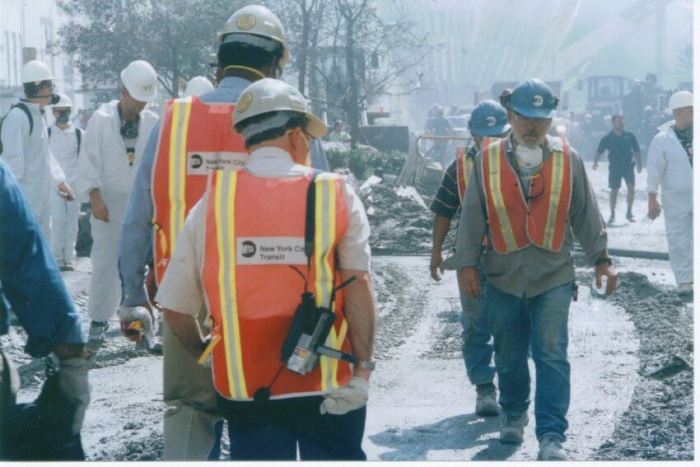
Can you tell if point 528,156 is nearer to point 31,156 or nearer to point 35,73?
point 31,156

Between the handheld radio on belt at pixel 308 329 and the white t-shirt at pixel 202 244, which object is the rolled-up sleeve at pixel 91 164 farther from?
the handheld radio on belt at pixel 308 329

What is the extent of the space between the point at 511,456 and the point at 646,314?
4659 mm

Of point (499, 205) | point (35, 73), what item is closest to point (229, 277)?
point (499, 205)

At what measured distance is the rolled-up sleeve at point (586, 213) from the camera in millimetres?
5918

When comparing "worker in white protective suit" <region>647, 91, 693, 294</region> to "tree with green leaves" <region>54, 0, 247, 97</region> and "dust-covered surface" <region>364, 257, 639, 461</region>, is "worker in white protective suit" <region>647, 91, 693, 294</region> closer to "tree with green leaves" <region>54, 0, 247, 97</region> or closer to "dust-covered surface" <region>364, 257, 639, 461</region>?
"dust-covered surface" <region>364, 257, 639, 461</region>

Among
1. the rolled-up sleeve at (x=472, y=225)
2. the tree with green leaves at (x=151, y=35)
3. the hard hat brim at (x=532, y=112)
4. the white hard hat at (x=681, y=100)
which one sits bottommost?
the rolled-up sleeve at (x=472, y=225)

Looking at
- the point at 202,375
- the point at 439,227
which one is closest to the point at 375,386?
the point at 439,227

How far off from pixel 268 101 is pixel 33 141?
6.98m

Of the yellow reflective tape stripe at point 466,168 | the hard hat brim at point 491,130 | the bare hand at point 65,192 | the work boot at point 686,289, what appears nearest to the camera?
the yellow reflective tape stripe at point 466,168

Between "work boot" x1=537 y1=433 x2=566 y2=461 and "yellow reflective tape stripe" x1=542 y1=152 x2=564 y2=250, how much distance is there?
0.93 m

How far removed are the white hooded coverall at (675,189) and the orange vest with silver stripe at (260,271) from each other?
27.8 feet

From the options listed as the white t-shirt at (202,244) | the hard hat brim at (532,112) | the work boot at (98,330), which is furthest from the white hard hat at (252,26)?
the work boot at (98,330)

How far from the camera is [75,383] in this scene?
11.6 ft

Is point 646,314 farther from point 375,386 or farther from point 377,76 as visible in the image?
point 377,76
